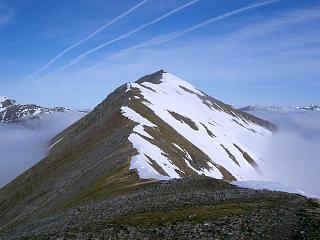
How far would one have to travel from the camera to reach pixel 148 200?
4069 centimetres

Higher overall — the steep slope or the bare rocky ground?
the steep slope

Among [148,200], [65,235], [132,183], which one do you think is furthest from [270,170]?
[65,235]

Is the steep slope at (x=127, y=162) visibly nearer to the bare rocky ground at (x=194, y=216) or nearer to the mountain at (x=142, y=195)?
the mountain at (x=142, y=195)

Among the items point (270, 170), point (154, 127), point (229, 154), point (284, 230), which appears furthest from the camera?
point (270, 170)

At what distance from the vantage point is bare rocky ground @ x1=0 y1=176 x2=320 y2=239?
27.8m

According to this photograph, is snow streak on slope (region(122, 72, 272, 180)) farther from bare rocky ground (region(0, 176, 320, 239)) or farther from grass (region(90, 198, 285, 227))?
grass (region(90, 198, 285, 227))

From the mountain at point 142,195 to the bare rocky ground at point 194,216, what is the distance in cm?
7

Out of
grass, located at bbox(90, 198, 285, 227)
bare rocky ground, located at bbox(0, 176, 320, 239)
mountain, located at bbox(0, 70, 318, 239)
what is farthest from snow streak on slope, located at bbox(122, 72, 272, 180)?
grass, located at bbox(90, 198, 285, 227)

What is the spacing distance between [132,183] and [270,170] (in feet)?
398

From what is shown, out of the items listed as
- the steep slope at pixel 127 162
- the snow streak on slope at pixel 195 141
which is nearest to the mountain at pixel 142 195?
the steep slope at pixel 127 162

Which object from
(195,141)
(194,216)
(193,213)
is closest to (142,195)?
(193,213)

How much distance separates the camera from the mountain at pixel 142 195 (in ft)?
98.6

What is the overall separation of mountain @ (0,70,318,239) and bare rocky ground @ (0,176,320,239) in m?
0.07

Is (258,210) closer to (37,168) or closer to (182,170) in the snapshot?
(182,170)
